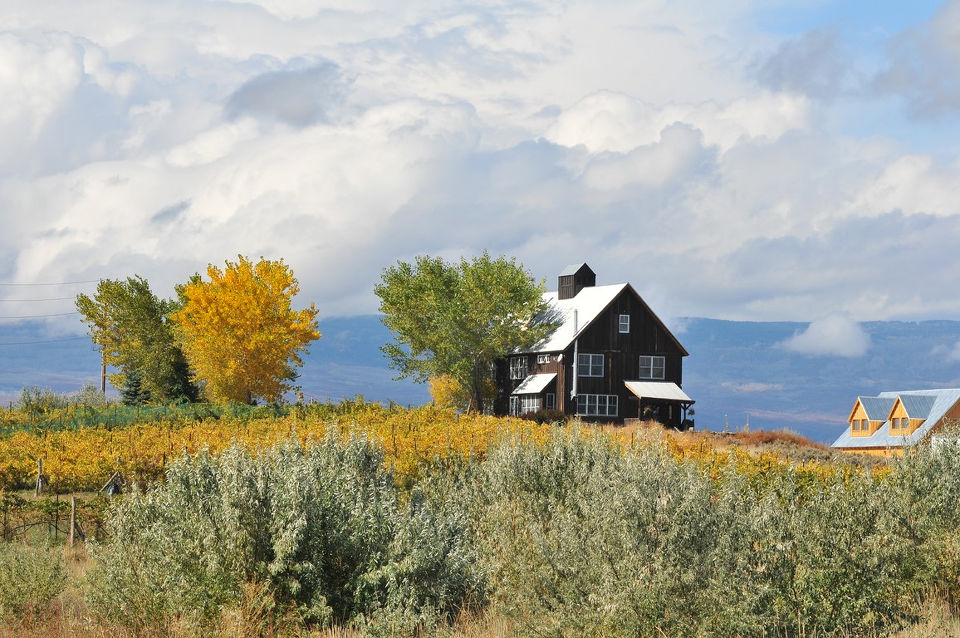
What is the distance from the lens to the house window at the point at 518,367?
198 ft

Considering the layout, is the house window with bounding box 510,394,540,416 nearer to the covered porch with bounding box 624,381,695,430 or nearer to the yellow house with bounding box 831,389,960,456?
the covered porch with bounding box 624,381,695,430

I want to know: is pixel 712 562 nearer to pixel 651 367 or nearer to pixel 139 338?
pixel 651 367

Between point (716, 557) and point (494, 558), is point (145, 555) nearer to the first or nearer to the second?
point (494, 558)

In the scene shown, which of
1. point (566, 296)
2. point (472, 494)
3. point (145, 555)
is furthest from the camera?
point (566, 296)

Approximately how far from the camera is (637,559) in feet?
35.3

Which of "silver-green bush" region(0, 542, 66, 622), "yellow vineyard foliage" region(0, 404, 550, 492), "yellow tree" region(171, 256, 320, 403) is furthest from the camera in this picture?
"yellow tree" region(171, 256, 320, 403)

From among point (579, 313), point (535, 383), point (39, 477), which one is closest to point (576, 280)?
point (579, 313)

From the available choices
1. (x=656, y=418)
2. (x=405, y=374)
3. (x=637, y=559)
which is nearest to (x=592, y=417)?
(x=656, y=418)

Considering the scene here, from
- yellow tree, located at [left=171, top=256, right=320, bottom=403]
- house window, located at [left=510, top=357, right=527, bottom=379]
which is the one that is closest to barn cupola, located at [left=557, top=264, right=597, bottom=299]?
house window, located at [left=510, top=357, right=527, bottom=379]

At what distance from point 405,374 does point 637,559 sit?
53384mm

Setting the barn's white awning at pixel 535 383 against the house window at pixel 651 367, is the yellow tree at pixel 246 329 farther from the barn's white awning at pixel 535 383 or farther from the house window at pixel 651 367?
the house window at pixel 651 367

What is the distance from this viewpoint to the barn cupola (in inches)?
2477

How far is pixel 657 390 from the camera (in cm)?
5666

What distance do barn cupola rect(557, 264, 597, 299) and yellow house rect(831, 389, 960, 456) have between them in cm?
1906
